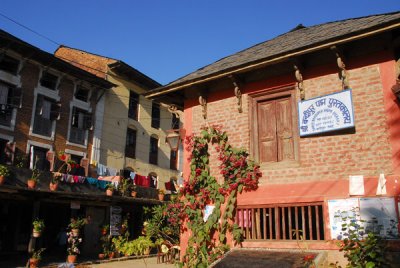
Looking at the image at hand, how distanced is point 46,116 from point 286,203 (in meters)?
19.0

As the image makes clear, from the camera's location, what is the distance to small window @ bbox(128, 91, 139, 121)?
2981 cm

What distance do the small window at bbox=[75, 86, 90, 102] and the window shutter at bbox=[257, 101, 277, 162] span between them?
18.9 m

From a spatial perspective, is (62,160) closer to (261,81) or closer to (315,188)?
(261,81)

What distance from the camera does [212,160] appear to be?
378 inches

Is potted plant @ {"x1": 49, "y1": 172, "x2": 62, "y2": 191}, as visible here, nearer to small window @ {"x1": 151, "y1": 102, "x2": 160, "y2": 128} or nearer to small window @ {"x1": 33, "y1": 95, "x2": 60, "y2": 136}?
small window @ {"x1": 33, "y1": 95, "x2": 60, "y2": 136}

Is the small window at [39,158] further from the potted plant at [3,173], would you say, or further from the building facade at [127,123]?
the potted plant at [3,173]

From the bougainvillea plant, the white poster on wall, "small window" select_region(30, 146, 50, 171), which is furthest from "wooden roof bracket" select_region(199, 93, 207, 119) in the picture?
"small window" select_region(30, 146, 50, 171)

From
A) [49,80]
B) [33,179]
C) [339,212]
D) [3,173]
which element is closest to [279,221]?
[339,212]

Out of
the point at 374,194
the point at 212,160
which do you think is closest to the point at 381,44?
the point at 374,194

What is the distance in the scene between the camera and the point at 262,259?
24.1 feet

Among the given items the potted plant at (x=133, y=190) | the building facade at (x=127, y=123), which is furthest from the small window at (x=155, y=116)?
the potted plant at (x=133, y=190)

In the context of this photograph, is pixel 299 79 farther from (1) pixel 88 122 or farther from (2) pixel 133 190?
(1) pixel 88 122

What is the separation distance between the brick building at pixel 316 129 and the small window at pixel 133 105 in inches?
817

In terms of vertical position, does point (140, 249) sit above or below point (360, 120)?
below
